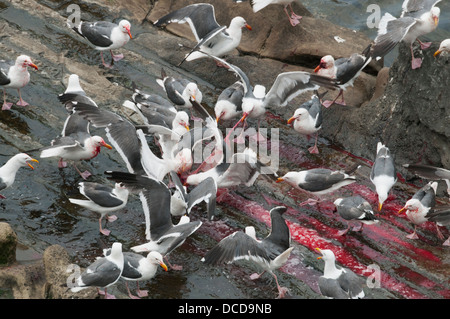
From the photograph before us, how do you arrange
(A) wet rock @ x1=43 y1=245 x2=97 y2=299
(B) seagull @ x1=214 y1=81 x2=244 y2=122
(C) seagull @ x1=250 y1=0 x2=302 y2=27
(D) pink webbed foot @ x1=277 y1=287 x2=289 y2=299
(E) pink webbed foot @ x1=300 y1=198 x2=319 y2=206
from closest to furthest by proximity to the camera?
(A) wet rock @ x1=43 y1=245 x2=97 y2=299, (D) pink webbed foot @ x1=277 y1=287 x2=289 y2=299, (E) pink webbed foot @ x1=300 y1=198 x2=319 y2=206, (B) seagull @ x1=214 y1=81 x2=244 y2=122, (C) seagull @ x1=250 y1=0 x2=302 y2=27

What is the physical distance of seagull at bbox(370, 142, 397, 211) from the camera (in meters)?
8.28

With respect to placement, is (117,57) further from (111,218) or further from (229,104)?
(111,218)

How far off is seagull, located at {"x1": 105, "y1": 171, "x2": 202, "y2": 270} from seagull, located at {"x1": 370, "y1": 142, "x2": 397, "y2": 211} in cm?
244

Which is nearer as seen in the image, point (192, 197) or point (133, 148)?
point (192, 197)

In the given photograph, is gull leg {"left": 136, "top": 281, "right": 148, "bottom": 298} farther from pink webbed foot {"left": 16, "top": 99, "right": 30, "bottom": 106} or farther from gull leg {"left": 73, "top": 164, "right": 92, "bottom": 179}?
pink webbed foot {"left": 16, "top": 99, "right": 30, "bottom": 106}

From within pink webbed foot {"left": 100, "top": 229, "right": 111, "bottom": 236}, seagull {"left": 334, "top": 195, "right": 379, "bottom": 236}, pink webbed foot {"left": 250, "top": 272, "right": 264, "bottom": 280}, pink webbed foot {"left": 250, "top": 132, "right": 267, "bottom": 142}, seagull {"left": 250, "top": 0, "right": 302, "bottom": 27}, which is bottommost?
pink webbed foot {"left": 100, "top": 229, "right": 111, "bottom": 236}

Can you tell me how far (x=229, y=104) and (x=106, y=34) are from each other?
2435mm

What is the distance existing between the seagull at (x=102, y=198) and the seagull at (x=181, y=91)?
7.67 ft

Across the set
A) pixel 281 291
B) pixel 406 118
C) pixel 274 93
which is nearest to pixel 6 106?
pixel 274 93

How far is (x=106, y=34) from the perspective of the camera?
34.7ft

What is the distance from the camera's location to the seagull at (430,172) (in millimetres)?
8430

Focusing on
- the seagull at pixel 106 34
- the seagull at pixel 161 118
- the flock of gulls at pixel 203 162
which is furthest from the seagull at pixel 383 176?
the seagull at pixel 106 34

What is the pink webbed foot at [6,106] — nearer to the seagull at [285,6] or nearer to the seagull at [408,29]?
the seagull at [285,6]

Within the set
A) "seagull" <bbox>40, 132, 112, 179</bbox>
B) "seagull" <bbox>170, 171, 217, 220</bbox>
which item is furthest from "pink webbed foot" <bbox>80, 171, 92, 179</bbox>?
"seagull" <bbox>170, 171, 217, 220</bbox>
